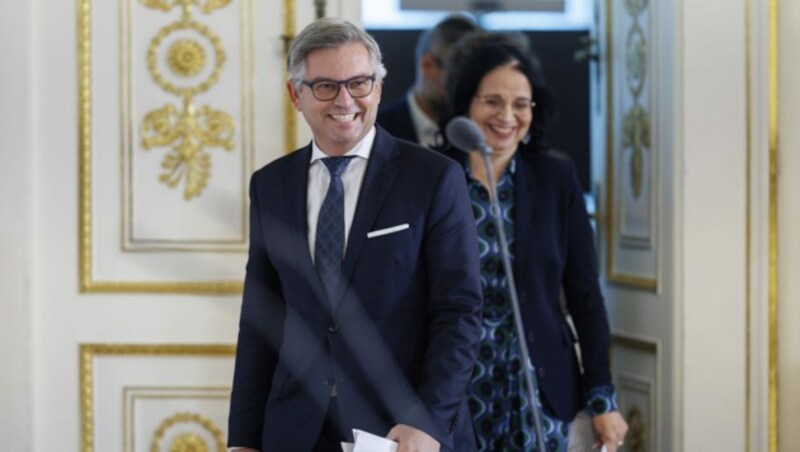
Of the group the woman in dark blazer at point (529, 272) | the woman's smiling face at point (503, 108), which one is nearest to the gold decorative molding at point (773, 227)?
the woman in dark blazer at point (529, 272)

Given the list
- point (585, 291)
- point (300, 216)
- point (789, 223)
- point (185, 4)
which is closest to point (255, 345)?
point (300, 216)

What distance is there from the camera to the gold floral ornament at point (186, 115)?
4.01 m

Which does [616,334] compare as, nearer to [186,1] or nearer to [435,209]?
[186,1]

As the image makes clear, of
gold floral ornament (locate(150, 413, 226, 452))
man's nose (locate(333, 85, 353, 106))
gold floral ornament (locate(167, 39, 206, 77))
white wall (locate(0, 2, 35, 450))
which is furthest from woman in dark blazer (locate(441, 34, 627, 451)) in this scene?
white wall (locate(0, 2, 35, 450))

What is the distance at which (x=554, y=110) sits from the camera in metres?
3.58

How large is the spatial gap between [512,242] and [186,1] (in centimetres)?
121

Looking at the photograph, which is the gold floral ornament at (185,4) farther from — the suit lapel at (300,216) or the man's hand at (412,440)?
the man's hand at (412,440)

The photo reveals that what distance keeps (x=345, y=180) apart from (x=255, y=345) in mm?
335

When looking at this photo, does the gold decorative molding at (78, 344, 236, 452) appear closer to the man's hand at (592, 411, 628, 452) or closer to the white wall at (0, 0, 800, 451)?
the white wall at (0, 0, 800, 451)

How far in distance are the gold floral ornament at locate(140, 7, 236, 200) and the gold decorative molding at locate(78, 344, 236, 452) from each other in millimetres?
398

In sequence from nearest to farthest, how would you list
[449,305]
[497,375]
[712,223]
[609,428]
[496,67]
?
[449,305]
[497,375]
[609,428]
[496,67]
[712,223]

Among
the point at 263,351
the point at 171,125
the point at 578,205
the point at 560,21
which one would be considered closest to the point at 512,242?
the point at 578,205

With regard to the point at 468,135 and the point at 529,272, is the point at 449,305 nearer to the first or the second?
the point at 468,135

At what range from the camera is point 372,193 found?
2.54 metres
